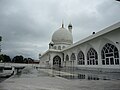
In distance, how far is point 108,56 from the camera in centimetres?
2383

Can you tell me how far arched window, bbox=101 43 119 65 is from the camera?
22158 mm

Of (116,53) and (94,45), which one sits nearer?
(116,53)

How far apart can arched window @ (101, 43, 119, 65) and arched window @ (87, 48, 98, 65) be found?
2.45 m

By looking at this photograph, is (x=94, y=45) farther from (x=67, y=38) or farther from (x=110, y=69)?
(x=67, y=38)

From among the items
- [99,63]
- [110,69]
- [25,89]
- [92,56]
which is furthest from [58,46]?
[25,89]

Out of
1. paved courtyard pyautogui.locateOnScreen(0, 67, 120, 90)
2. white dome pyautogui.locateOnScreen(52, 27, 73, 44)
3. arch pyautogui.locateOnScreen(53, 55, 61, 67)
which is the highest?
white dome pyautogui.locateOnScreen(52, 27, 73, 44)

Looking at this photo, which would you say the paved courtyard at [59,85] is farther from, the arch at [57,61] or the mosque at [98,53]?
the arch at [57,61]

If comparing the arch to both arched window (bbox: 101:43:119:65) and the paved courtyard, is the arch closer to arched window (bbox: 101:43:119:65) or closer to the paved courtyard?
arched window (bbox: 101:43:119:65)

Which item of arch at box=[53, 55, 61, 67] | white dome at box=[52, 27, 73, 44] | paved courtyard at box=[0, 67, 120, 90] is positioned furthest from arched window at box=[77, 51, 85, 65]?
paved courtyard at box=[0, 67, 120, 90]

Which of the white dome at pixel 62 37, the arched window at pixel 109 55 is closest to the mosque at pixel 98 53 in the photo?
the arched window at pixel 109 55

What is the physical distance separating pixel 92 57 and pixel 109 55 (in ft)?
18.2

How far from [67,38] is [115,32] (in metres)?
27.9

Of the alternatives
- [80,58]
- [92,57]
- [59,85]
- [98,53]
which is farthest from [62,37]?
[59,85]

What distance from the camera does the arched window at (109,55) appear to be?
22.2 metres
